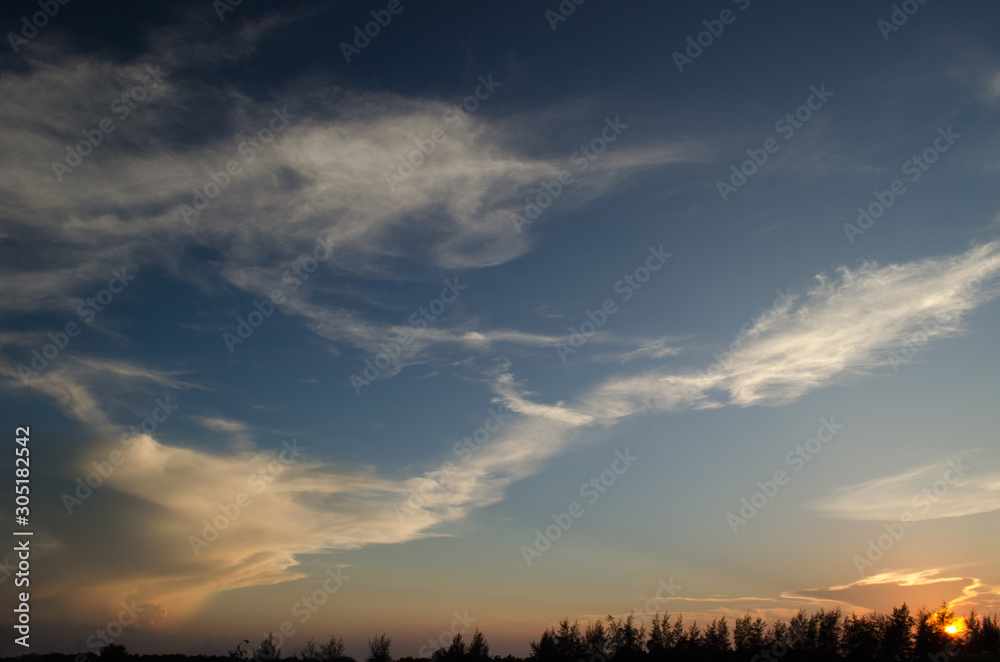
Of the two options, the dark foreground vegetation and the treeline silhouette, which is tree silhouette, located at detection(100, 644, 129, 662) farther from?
the treeline silhouette

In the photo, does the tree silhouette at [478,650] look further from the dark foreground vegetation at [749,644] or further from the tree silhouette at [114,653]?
the tree silhouette at [114,653]

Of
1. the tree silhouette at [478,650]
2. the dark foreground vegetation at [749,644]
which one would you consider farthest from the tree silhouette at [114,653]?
the tree silhouette at [478,650]

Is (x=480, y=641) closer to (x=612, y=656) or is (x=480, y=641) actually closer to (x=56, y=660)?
(x=612, y=656)

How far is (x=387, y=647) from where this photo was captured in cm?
8462

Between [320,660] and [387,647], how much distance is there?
968cm

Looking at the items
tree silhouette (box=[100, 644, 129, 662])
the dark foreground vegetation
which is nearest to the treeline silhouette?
the dark foreground vegetation

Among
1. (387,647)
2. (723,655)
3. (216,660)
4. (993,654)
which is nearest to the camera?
(993,654)

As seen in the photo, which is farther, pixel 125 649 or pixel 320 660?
pixel 320 660

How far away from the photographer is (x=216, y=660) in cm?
7738

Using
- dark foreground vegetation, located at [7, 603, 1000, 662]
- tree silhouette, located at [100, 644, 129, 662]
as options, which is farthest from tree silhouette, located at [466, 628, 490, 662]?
tree silhouette, located at [100, 644, 129, 662]

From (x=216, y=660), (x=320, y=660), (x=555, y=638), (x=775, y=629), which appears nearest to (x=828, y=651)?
(x=775, y=629)

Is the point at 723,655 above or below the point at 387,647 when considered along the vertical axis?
below

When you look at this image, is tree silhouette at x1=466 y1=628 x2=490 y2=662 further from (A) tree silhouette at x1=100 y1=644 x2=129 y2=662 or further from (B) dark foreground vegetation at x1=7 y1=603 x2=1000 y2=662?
(A) tree silhouette at x1=100 y1=644 x2=129 y2=662

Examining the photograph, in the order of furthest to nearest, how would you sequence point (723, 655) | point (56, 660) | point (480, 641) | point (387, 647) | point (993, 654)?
point (723, 655) < point (480, 641) < point (387, 647) < point (56, 660) < point (993, 654)
